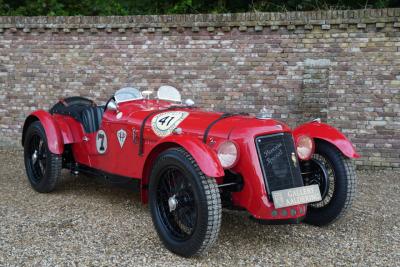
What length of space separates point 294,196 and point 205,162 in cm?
80

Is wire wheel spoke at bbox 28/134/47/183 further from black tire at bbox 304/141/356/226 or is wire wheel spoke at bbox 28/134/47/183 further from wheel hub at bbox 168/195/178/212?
black tire at bbox 304/141/356/226

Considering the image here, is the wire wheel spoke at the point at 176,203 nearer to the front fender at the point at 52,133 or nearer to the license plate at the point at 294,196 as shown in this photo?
the license plate at the point at 294,196

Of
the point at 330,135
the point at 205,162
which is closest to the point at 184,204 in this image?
the point at 205,162

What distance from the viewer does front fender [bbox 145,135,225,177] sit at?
12.3 feet

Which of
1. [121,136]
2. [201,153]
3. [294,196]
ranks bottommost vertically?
[294,196]

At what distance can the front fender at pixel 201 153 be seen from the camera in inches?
147

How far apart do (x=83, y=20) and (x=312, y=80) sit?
4058mm

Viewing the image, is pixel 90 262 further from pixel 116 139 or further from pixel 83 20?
pixel 83 20

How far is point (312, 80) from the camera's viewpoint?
755cm

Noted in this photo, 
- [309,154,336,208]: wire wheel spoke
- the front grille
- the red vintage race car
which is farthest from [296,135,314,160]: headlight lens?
the front grille

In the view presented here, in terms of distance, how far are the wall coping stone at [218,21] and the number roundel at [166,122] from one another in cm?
341

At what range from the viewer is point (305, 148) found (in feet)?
15.2

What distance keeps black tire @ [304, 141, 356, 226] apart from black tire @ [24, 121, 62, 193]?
3010 mm

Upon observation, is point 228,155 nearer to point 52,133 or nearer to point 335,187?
point 335,187
